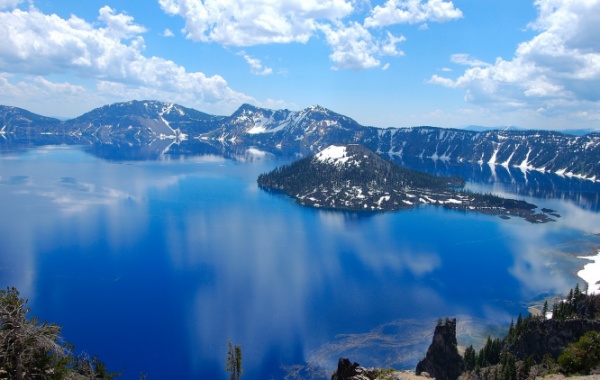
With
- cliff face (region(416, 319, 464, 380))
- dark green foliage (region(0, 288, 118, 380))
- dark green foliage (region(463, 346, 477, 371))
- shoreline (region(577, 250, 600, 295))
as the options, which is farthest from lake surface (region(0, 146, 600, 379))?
dark green foliage (region(0, 288, 118, 380))

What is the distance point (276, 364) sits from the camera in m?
67.6

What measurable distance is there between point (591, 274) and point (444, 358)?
232 ft

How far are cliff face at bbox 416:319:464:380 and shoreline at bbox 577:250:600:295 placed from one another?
5251cm

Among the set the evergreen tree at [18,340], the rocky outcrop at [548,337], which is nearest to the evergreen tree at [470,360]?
the rocky outcrop at [548,337]

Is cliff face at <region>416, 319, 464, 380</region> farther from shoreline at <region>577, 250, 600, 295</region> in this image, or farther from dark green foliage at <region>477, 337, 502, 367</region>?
shoreline at <region>577, 250, 600, 295</region>

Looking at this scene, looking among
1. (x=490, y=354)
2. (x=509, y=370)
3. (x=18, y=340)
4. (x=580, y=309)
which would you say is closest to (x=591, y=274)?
(x=580, y=309)

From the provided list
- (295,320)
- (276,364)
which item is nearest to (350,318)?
(295,320)

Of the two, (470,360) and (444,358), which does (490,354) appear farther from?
(444,358)

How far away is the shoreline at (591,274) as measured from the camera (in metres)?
101

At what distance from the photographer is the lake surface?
72.2 meters

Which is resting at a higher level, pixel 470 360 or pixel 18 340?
pixel 18 340

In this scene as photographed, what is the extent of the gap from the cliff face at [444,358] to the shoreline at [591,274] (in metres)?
52.5

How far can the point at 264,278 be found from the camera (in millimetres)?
100812

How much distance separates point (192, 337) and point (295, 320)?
19.1 metres
